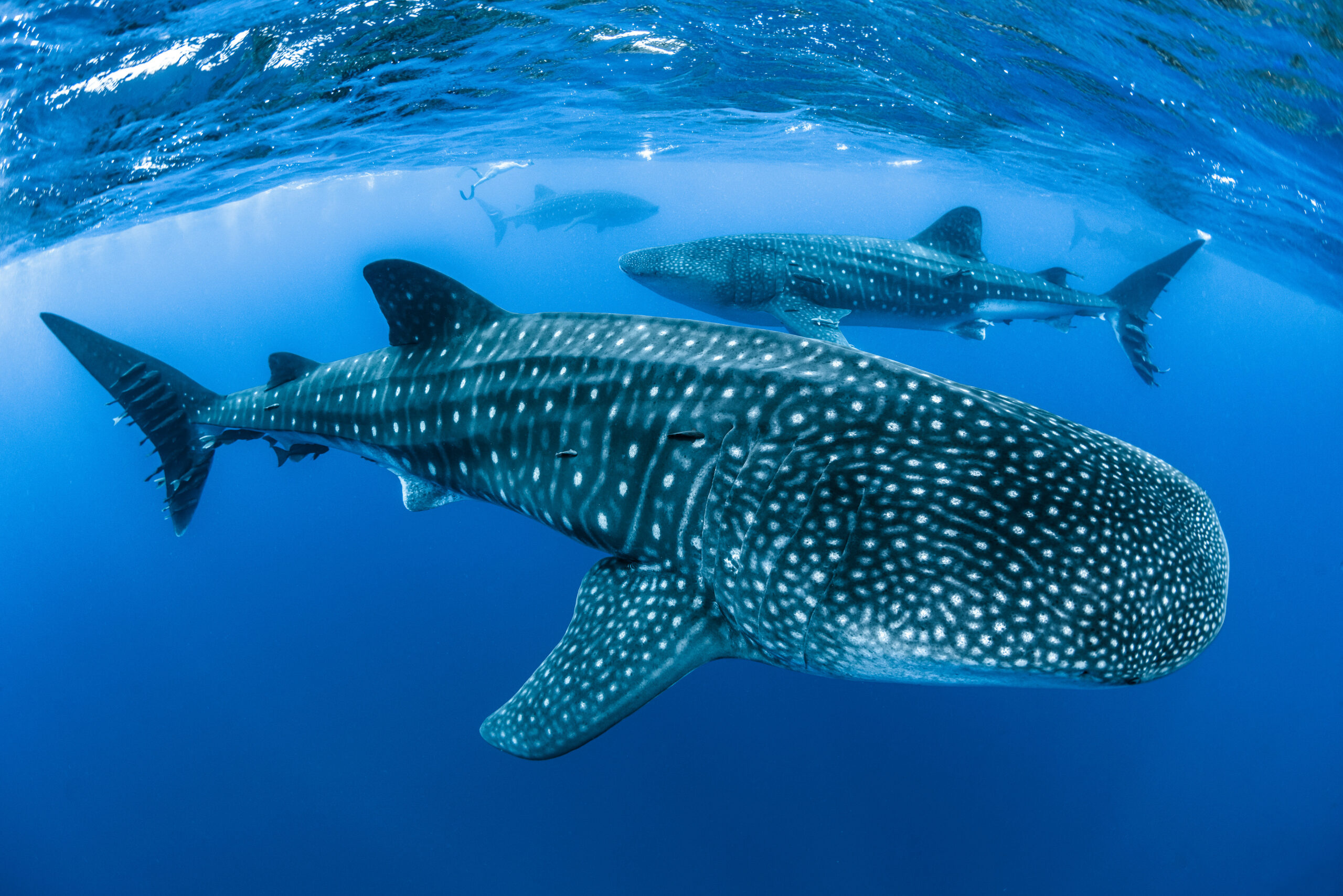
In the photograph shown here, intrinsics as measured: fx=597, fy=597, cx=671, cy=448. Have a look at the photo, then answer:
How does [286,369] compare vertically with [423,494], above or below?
above

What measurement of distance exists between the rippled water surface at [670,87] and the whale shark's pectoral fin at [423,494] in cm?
678

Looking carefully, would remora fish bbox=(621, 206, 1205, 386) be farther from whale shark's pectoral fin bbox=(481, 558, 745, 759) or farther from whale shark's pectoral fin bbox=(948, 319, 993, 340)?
whale shark's pectoral fin bbox=(481, 558, 745, 759)

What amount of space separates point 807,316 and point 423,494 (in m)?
4.80

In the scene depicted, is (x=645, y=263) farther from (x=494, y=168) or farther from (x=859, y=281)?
(x=494, y=168)

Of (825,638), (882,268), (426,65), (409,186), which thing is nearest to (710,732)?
(882,268)

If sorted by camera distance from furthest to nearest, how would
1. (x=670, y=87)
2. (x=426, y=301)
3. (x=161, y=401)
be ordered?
1. (x=670, y=87)
2. (x=161, y=401)
3. (x=426, y=301)

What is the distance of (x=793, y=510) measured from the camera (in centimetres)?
234

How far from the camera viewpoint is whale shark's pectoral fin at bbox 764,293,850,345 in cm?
680

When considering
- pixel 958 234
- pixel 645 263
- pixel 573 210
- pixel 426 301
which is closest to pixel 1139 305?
pixel 958 234

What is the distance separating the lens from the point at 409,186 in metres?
33.6

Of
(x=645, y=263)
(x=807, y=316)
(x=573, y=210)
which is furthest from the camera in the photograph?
(x=573, y=210)

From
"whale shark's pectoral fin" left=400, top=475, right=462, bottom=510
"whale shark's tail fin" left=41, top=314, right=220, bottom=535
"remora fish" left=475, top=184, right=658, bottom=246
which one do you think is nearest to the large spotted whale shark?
"whale shark's pectoral fin" left=400, top=475, right=462, bottom=510

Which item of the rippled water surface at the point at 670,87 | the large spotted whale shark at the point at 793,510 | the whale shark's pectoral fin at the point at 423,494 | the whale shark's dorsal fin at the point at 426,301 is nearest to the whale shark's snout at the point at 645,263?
the rippled water surface at the point at 670,87

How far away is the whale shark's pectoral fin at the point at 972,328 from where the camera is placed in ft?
26.3
